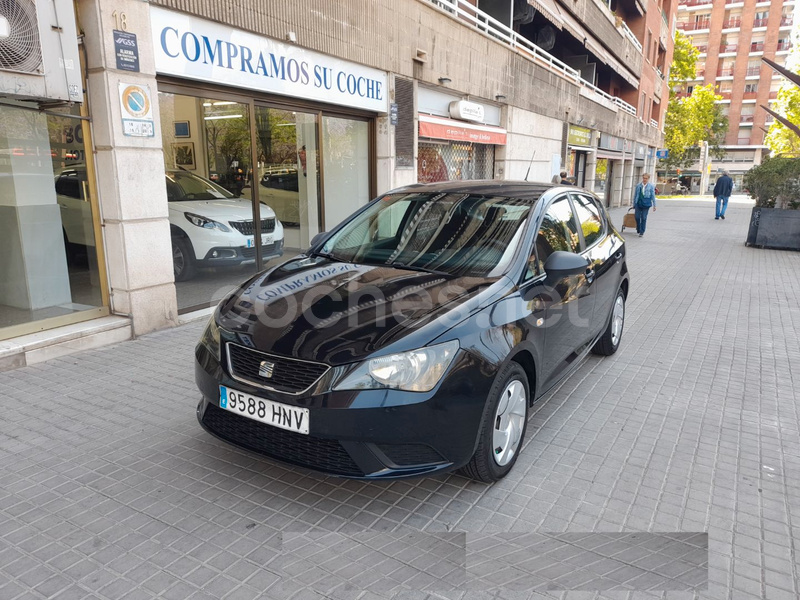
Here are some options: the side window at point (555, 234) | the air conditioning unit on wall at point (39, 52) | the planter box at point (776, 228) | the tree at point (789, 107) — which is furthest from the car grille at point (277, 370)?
the tree at point (789, 107)

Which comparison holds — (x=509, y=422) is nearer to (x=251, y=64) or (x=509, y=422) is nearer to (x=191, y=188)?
(x=191, y=188)

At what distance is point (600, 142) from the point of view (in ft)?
81.3

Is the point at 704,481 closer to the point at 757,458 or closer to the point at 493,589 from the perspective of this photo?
the point at 757,458

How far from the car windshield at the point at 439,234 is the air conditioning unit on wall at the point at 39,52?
9.32 feet

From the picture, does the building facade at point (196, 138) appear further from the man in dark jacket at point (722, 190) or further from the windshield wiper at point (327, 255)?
the man in dark jacket at point (722, 190)

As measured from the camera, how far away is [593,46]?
2162cm

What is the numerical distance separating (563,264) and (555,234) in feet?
1.93

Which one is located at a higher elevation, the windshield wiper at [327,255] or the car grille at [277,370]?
the windshield wiper at [327,255]

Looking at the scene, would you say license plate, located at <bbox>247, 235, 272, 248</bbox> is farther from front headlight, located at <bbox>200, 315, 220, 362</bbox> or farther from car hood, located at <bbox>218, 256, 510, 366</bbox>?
front headlight, located at <bbox>200, 315, 220, 362</bbox>

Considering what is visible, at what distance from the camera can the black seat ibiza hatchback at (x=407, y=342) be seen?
8.62 ft

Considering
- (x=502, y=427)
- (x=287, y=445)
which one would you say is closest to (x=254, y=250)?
(x=287, y=445)

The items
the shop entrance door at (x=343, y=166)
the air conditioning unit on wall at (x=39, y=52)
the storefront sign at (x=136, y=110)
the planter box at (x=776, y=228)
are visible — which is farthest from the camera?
the planter box at (x=776, y=228)

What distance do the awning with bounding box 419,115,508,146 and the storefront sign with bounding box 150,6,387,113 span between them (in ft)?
5.83

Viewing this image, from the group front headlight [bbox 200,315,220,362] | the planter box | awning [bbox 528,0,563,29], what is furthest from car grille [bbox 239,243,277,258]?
the planter box
